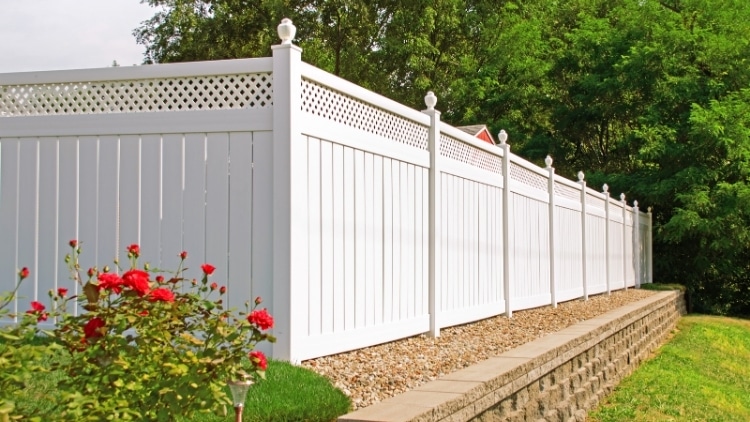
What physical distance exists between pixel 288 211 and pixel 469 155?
4.02 metres

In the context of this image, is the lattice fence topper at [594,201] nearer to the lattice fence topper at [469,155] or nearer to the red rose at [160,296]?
the lattice fence topper at [469,155]

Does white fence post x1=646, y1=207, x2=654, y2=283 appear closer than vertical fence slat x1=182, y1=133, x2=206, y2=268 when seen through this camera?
No

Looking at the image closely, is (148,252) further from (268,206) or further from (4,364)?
(4,364)

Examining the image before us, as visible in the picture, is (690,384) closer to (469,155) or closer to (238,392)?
(469,155)

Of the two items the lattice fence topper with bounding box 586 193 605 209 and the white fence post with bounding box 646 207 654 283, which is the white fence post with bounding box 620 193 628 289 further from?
the white fence post with bounding box 646 207 654 283

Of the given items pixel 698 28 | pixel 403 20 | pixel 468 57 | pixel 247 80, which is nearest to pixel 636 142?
pixel 698 28

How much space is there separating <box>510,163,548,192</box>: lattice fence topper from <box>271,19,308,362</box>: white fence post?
18.7 feet

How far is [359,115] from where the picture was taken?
672 centimetres

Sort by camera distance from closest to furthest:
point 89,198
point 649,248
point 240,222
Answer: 1. point 240,222
2. point 89,198
3. point 649,248

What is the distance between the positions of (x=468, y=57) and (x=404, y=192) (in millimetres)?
22384

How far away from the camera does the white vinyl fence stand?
5.68m

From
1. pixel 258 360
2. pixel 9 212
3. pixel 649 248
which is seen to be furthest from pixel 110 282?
pixel 649 248

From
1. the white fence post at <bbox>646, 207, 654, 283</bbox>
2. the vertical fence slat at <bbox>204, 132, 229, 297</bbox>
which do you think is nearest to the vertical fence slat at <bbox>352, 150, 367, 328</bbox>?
the vertical fence slat at <bbox>204, 132, 229, 297</bbox>

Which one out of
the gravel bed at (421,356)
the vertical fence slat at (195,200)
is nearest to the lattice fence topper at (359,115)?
the vertical fence slat at (195,200)
